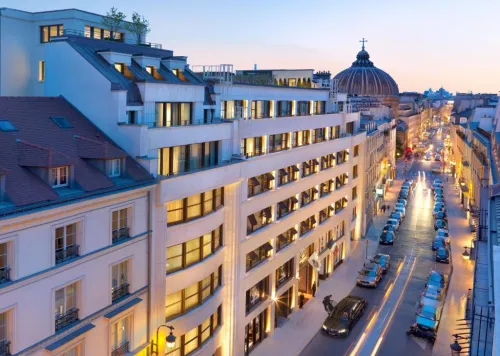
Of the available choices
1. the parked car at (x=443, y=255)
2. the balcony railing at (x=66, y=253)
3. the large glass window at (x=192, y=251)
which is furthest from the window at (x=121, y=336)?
the parked car at (x=443, y=255)

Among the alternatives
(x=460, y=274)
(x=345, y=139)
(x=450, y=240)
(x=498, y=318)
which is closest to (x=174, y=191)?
(x=498, y=318)

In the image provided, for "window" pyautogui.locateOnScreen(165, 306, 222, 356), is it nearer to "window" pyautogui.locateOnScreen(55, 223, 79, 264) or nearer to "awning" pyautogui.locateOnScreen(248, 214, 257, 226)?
"awning" pyautogui.locateOnScreen(248, 214, 257, 226)

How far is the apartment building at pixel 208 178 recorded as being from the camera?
31219 millimetres

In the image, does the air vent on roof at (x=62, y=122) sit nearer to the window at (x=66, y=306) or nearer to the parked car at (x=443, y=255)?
the window at (x=66, y=306)

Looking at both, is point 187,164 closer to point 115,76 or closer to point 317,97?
point 115,76

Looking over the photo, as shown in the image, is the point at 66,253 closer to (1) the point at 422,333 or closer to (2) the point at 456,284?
(1) the point at 422,333

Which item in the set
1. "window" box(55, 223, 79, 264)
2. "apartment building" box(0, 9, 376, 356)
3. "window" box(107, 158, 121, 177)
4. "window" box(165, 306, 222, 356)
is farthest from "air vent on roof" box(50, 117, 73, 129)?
"window" box(165, 306, 222, 356)

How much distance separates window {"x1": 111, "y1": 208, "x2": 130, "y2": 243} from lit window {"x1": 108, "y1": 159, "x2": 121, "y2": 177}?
1.94m

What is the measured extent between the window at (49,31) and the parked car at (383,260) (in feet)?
134

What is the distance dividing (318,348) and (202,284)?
1321cm

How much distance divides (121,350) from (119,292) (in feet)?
9.62

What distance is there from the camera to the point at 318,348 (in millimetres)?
42438

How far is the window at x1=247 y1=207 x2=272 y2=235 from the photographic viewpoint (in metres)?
41.1

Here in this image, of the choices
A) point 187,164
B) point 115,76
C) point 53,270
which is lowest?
point 53,270
